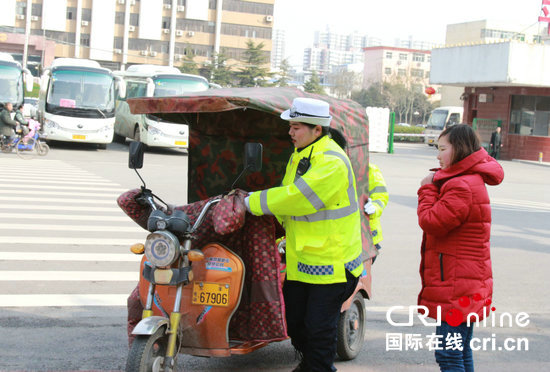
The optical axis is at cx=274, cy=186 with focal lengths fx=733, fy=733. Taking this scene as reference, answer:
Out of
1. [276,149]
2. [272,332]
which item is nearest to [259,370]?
[272,332]

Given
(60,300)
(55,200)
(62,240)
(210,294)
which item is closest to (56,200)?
(55,200)

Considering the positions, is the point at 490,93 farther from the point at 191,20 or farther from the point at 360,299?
the point at 191,20

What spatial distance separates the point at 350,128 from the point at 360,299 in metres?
1.25

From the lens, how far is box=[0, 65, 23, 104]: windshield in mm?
24547

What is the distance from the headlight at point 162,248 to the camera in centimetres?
393

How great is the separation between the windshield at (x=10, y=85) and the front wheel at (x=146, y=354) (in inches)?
880

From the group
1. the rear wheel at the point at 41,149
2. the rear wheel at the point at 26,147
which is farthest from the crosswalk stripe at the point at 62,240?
the rear wheel at the point at 41,149

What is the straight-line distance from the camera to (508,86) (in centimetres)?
3419

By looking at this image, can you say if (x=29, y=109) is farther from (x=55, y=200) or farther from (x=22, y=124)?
(x=55, y=200)

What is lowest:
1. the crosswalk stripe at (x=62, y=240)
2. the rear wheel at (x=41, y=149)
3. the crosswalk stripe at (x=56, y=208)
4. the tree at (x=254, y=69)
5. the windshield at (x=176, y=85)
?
the crosswalk stripe at (x=62, y=240)

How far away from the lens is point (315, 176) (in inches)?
160

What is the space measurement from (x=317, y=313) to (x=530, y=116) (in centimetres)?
3198

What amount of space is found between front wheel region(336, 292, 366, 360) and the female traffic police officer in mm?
713

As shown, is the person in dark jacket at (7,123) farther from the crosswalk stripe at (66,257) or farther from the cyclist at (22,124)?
the crosswalk stripe at (66,257)
